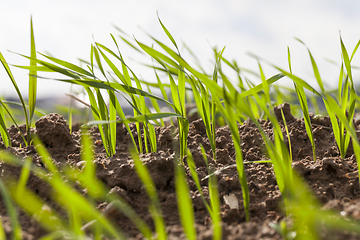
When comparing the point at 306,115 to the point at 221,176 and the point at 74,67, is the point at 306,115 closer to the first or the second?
the point at 221,176

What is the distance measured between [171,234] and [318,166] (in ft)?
1.47

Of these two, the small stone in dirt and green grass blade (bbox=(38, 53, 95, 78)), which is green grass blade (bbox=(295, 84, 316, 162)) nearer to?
the small stone in dirt

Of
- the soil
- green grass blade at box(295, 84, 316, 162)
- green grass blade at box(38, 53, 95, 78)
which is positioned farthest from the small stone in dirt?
green grass blade at box(38, 53, 95, 78)

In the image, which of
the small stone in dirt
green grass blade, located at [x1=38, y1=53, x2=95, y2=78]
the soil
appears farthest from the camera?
the small stone in dirt

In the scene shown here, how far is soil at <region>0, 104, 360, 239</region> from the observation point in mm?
598

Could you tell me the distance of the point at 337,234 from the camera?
0.50 metres

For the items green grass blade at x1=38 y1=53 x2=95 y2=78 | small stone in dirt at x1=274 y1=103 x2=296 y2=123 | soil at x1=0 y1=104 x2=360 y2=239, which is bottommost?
soil at x1=0 y1=104 x2=360 y2=239

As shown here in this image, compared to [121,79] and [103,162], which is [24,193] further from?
[121,79]

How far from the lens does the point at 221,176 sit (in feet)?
2.57

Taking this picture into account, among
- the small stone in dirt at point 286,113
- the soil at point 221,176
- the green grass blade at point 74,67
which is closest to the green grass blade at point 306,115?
the soil at point 221,176

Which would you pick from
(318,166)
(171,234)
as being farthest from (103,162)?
(318,166)

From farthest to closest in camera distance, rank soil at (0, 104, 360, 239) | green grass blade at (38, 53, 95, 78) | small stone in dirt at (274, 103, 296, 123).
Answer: small stone in dirt at (274, 103, 296, 123) < green grass blade at (38, 53, 95, 78) < soil at (0, 104, 360, 239)

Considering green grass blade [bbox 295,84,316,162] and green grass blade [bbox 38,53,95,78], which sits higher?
green grass blade [bbox 38,53,95,78]

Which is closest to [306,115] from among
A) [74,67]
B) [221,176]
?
[221,176]
